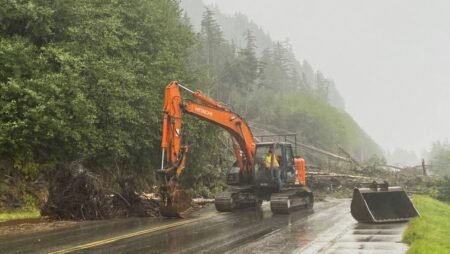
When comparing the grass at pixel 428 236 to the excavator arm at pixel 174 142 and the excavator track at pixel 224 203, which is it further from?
the excavator arm at pixel 174 142

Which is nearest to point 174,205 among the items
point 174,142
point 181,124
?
point 174,142

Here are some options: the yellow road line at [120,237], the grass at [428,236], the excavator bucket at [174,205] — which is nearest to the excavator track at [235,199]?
the excavator bucket at [174,205]

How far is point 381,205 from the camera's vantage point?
17.1 m

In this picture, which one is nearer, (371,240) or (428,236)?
(428,236)

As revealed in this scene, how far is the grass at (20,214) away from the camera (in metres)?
17.4

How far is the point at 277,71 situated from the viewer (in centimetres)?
11850

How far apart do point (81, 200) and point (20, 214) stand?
244 centimetres

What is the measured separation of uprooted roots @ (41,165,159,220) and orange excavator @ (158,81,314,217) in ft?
7.05

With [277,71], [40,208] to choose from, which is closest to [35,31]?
[40,208]

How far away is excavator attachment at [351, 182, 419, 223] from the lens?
15922 millimetres

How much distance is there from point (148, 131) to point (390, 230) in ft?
48.3

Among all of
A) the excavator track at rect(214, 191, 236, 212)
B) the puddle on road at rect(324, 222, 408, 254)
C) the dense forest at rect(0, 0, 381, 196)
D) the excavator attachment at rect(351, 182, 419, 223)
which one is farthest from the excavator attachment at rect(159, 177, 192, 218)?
the puddle on road at rect(324, 222, 408, 254)

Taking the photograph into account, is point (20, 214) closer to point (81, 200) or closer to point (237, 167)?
point (81, 200)

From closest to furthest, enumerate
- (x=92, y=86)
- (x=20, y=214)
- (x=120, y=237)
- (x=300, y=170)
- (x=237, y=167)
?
(x=120, y=237), (x=20, y=214), (x=92, y=86), (x=237, y=167), (x=300, y=170)
